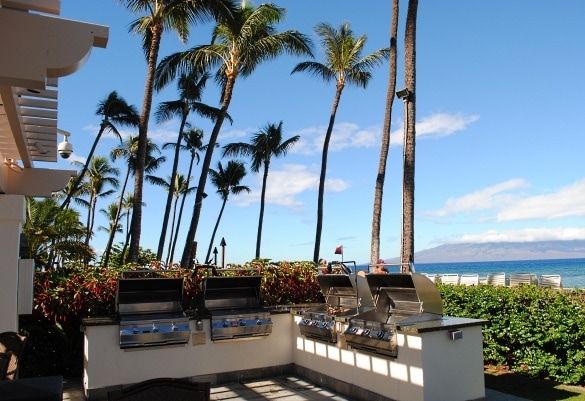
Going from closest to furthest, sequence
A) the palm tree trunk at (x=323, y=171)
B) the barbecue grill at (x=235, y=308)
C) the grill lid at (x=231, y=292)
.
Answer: the barbecue grill at (x=235, y=308), the grill lid at (x=231, y=292), the palm tree trunk at (x=323, y=171)

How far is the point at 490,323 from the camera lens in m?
7.00

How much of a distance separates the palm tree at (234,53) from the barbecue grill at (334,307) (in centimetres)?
966

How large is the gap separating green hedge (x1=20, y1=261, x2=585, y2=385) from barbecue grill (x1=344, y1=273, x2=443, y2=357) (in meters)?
1.82

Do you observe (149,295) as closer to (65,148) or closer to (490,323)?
(65,148)

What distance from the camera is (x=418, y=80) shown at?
1070 cm

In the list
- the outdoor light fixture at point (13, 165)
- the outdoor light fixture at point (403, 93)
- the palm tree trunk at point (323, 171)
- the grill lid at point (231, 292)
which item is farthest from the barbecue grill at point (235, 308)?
the palm tree trunk at point (323, 171)

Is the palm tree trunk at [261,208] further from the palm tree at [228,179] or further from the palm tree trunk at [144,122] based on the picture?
the palm tree trunk at [144,122]

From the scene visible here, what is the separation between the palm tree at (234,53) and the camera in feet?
53.5

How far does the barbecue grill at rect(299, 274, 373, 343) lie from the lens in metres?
6.25

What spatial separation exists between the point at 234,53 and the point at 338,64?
570 cm

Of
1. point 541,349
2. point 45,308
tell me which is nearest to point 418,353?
point 541,349

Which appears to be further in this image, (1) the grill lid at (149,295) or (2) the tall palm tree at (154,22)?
(2) the tall palm tree at (154,22)

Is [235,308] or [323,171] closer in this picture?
[235,308]

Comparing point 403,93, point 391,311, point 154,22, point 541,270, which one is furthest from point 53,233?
point 541,270
